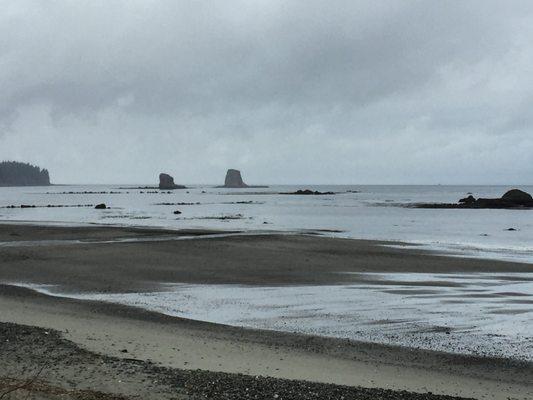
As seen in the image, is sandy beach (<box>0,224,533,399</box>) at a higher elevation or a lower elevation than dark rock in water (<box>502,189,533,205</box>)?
lower

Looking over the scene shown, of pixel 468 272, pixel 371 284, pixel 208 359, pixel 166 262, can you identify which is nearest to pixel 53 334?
pixel 208 359

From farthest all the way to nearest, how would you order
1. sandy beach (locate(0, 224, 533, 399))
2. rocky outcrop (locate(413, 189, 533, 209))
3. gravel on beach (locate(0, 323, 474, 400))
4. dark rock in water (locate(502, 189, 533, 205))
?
dark rock in water (locate(502, 189, 533, 205)) → rocky outcrop (locate(413, 189, 533, 209)) → sandy beach (locate(0, 224, 533, 399)) → gravel on beach (locate(0, 323, 474, 400))

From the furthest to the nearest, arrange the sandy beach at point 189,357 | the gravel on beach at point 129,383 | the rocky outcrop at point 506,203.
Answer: the rocky outcrop at point 506,203
the sandy beach at point 189,357
the gravel on beach at point 129,383

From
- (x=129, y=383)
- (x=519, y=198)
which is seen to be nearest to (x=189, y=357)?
(x=129, y=383)

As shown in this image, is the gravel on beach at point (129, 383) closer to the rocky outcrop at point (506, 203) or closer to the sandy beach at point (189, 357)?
the sandy beach at point (189, 357)

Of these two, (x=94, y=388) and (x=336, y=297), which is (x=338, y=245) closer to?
(x=336, y=297)

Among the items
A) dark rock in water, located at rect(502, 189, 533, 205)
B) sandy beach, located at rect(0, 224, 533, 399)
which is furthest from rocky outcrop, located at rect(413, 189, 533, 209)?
sandy beach, located at rect(0, 224, 533, 399)

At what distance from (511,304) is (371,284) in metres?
4.87

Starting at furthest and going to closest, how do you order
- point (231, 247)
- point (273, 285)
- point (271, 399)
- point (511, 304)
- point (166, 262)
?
1. point (231, 247)
2. point (166, 262)
3. point (273, 285)
4. point (511, 304)
5. point (271, 399)

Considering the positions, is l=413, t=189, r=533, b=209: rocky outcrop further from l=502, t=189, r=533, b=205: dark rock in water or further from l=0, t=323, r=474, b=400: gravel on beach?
l=0, t=323, r=474, b=400: gravel on beach

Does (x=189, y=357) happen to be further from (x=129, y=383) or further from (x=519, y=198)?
(x=519, y=198)

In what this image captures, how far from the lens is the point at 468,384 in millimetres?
8266

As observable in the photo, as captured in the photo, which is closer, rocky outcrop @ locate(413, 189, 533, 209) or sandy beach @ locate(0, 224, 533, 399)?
sandy beach @ locate(0, 224, 533, 399)

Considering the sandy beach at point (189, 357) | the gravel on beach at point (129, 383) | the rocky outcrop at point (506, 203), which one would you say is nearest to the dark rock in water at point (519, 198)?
the rocky outcrop at point (506, 203)
